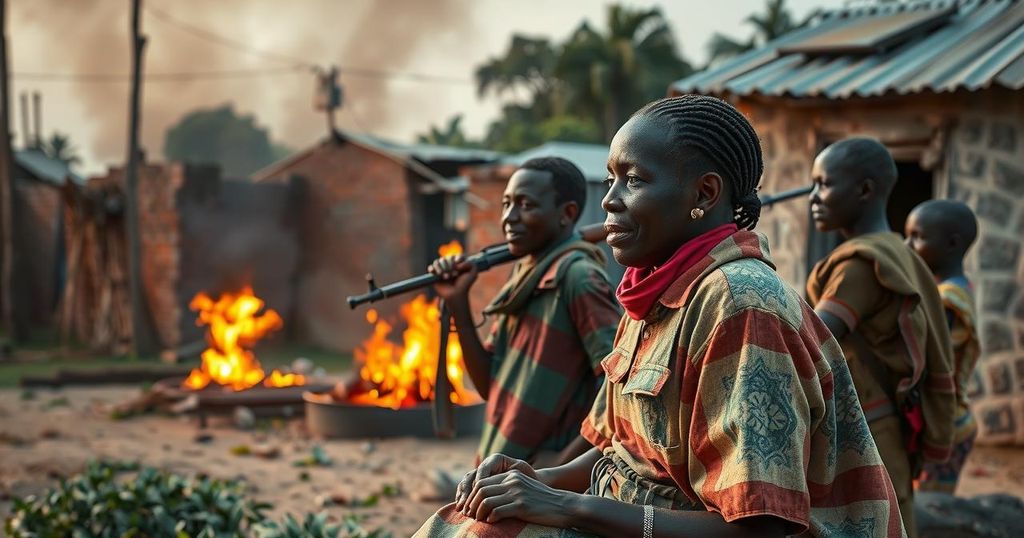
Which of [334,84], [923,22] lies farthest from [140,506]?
[334,84]

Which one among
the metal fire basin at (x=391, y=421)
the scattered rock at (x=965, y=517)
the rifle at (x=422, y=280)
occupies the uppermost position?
the rifle at (x=422, y=280)

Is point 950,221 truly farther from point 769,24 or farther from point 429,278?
point 769,24

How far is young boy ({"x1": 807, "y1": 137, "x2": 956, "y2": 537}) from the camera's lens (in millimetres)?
3191

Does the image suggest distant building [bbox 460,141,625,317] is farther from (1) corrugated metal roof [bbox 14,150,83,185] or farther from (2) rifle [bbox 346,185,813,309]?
(1) corrugated metal roof [bbox 14,150,83,185]

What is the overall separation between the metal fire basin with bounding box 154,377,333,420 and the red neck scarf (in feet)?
25.5

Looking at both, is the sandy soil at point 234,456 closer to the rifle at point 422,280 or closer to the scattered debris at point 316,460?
the scattered debris at point 316,460

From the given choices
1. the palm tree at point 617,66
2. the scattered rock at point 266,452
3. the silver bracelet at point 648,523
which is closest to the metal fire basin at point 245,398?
the scattered rock at point 266,452

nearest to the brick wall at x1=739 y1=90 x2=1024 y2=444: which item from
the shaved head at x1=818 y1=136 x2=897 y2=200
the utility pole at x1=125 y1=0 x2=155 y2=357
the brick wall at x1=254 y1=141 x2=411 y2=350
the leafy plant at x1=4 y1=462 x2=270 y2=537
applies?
the shaved head at x1=818 y1=136 x2=897 y2=200

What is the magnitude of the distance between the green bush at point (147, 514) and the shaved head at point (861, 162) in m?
2.31

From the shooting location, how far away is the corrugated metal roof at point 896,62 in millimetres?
7086

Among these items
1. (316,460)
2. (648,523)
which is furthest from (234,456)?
(648,523)

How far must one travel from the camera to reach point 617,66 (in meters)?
29.5

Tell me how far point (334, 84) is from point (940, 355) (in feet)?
47.5

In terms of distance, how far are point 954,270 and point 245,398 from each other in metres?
6.59
